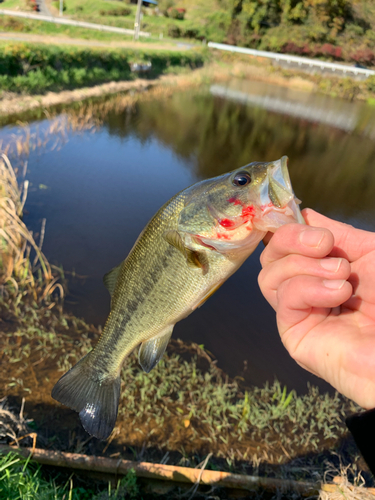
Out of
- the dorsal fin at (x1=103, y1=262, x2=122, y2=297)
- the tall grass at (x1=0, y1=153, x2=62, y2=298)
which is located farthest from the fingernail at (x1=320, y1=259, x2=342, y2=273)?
the tall grass at (x1=0, y1=153, x2=62, y2=298)

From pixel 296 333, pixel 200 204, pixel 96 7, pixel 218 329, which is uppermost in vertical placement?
pixel 96 7

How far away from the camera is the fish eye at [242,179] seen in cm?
172

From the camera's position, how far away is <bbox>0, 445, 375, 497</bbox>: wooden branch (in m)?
2.84

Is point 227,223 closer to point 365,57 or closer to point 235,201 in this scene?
point 235,201

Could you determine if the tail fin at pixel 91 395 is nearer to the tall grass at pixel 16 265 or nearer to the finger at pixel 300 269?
the finger at pixel 300 269

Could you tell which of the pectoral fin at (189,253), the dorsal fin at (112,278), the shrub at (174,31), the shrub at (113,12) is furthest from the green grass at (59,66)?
the shrub at (113,12)

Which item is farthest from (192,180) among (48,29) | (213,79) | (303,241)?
(48,29)

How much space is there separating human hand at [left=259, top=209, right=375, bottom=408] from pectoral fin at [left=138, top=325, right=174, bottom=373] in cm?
74

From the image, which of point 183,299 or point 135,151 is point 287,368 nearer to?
point 183,299

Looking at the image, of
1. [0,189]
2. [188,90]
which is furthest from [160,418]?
[188,90]

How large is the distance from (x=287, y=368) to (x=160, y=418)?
2148 millimetres

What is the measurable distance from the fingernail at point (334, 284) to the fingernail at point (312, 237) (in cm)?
18

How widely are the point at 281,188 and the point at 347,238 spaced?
599 millimetres

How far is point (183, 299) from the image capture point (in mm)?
1880
